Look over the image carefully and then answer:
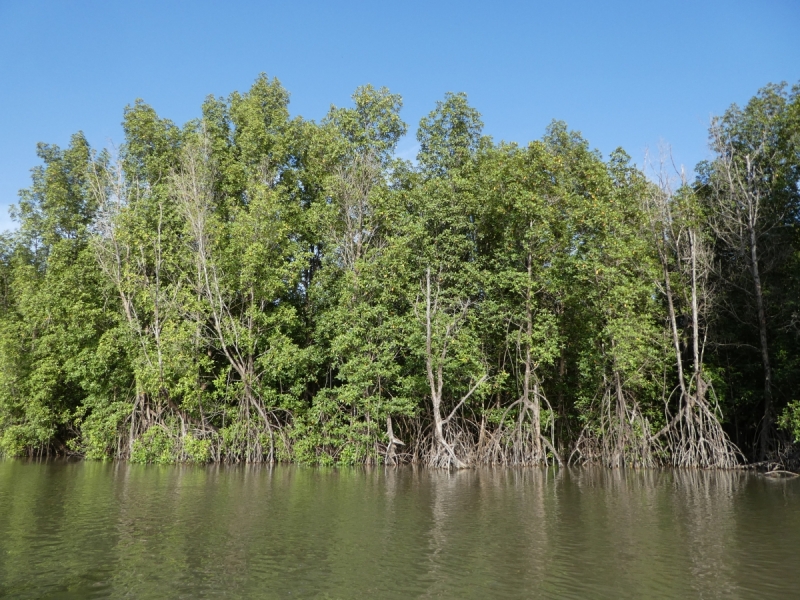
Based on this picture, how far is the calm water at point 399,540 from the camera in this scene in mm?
8055

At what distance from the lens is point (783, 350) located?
79.8ft

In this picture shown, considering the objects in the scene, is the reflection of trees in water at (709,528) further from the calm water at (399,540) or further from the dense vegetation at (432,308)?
the dense vegetation at (432,308)

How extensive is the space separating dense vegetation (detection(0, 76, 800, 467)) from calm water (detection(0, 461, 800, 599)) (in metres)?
8.04

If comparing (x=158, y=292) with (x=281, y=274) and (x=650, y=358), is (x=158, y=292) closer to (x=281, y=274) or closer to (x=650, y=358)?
(x=281, y=274)

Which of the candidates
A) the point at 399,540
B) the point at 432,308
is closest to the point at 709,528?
the point at 399,540

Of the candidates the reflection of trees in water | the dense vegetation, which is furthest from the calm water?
the dense vegetation

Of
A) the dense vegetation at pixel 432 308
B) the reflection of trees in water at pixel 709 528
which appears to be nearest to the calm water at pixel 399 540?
the reflection of trees in water at pixel 709 528

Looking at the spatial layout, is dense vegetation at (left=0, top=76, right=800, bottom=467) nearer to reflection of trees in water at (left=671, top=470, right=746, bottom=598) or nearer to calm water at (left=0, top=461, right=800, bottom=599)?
reflection of trees in water at (left=671, top=470, right=746, bottom=598)

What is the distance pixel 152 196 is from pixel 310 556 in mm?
26250

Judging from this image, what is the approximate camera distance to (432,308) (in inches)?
1084

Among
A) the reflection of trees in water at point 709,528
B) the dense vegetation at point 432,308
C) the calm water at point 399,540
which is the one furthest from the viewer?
the dense vegetation at point 432,308

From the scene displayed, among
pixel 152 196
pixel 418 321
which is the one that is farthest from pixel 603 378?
pixel 152 196

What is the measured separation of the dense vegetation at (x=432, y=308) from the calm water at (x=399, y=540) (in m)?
8.04

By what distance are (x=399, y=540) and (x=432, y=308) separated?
1726 cm
